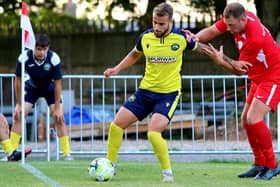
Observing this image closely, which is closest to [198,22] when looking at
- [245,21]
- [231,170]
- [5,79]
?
[5,79]

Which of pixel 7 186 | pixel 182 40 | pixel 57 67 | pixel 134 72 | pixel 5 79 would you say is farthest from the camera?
pixel 134 72

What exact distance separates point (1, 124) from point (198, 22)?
1020 cm

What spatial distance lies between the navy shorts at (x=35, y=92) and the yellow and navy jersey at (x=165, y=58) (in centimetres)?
357

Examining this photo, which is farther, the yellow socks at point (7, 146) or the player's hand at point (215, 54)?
the yellow socks at point (7, 146)

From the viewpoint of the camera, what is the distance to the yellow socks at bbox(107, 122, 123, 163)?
9.48 metres

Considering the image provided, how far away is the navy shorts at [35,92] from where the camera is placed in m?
12.6

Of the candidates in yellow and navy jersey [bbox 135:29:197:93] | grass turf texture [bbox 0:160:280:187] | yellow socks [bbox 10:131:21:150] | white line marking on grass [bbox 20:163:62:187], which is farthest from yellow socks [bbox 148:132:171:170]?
yellow socks [bbox 10:131:21:150]

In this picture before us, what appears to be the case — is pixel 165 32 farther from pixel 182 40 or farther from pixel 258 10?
pixel 258 10

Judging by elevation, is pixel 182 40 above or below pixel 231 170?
above

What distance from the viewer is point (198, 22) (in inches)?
826

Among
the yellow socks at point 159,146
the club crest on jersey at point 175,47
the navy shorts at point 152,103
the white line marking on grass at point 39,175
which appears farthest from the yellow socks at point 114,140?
the club crest on jersey at point 175,47

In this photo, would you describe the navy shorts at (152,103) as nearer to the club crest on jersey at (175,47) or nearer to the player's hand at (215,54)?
the club crest on jersey at (175,47)

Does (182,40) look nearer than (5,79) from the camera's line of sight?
Yes

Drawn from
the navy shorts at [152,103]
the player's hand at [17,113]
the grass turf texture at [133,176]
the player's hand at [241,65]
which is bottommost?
the grass turf texture at [133,176]
